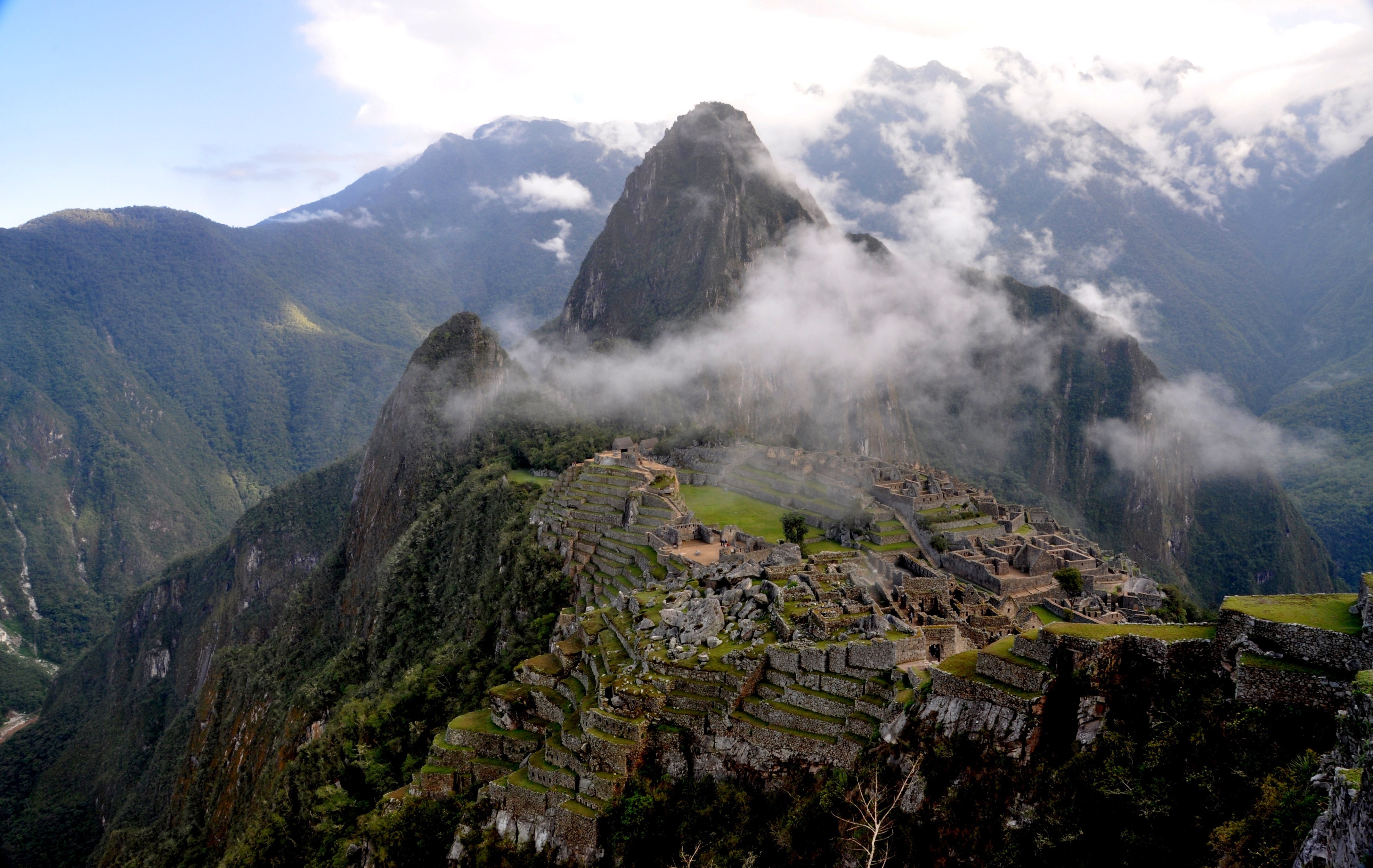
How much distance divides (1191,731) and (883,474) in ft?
172

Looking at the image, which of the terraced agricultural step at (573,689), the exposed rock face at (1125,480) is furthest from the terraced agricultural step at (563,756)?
the exposed rock face at (1125,480)

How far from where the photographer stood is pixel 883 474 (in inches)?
2542

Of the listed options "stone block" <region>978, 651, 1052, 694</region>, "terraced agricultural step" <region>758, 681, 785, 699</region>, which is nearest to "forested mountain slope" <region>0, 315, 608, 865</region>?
"terraced agricultural step" <region>758, 681, 785, 699</region>

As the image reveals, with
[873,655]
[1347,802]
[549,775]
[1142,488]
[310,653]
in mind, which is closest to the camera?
[1347,802]

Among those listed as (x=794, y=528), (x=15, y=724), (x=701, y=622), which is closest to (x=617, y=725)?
(x=701, y=622)

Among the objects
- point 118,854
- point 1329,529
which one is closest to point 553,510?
point 118,854

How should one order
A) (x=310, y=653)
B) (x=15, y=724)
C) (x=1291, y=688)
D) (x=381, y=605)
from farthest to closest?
1. (x=15, y=724)
2. (x=310, y=653)
3. (x=381, y=605)
4. (x=1291, y=688)

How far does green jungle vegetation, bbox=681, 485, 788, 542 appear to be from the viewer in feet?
156

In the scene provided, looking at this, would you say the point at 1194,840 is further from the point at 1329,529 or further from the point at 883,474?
the point at 1329,529

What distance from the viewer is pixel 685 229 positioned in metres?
160

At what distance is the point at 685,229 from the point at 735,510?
11645 centimetres

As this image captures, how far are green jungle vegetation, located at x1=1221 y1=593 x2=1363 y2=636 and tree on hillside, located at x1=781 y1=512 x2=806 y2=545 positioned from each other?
92.7ft

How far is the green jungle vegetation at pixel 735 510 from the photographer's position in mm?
47594

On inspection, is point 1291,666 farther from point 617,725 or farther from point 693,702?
point 617,725
